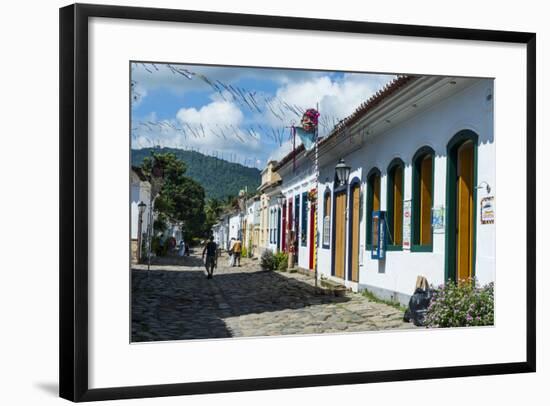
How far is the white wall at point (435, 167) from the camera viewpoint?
9102 mm

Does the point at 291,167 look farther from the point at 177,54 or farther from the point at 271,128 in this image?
the point at 177,54

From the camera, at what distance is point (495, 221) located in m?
9.01

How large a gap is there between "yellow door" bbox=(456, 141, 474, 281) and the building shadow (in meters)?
1.76

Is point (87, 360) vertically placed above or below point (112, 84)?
below

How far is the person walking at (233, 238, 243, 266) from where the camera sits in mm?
8445

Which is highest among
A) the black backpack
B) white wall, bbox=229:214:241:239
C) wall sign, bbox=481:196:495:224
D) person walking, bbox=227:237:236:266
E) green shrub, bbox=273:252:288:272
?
wall sign, bbox=481:196:495:224

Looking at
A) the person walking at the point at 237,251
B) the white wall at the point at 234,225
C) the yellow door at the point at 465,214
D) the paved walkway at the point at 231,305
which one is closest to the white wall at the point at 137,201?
the paved walkway at the point at 231,305

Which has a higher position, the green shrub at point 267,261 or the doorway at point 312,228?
the doorway at point 312,228

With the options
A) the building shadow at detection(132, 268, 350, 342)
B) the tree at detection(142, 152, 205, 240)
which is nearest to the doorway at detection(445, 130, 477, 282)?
the building shadow at detection(132, 268, 350, 342)

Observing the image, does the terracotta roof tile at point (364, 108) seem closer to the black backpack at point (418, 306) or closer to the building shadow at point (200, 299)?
the building shadow at point (200, 299)

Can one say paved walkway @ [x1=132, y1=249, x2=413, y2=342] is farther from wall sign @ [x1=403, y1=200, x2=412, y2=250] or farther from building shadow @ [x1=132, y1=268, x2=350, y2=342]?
wall sign @ [x1=403, y1=200, x2=412, y2=250]

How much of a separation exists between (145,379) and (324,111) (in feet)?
11.6

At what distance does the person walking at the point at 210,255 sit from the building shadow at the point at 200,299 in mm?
63

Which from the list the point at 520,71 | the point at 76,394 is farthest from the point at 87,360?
the point at 520,71
